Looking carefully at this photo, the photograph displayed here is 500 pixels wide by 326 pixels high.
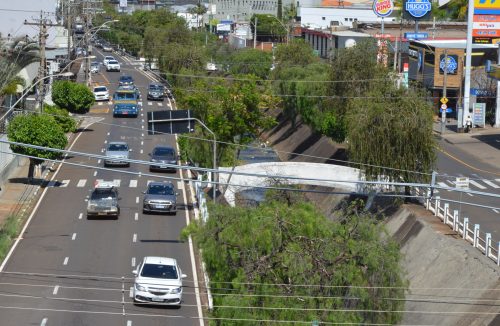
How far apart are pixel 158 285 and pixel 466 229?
12.1m

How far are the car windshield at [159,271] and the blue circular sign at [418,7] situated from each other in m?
54.8

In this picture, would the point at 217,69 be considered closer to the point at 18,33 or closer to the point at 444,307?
the point at 18,33

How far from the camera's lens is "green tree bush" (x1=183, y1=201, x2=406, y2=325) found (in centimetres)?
2706

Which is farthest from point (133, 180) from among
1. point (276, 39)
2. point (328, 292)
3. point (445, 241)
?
point (276, 39)

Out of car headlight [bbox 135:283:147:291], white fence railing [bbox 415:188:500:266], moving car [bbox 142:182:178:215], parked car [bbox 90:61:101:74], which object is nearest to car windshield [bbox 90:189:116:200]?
moving car [bbox 142:182:178:215]

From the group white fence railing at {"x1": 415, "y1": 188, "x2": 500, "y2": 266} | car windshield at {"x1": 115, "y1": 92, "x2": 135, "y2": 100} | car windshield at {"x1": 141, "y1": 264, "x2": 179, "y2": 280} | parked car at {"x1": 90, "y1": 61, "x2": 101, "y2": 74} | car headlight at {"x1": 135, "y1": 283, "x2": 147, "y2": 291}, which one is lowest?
car headlight at {"x1": 135, "y1": 283, "x2": 147, "y2": 291}

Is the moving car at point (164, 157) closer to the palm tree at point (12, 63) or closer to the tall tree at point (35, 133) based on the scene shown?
the tall tree at point (35, 133)

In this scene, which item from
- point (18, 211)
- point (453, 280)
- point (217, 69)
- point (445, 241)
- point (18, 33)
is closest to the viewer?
point (453, 280)

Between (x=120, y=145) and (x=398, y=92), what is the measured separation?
1789cm

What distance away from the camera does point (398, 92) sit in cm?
4906

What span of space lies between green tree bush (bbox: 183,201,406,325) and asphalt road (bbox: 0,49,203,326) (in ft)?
9.10

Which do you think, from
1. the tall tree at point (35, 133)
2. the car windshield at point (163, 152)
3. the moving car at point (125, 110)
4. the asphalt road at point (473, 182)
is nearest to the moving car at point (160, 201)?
the tall tree at point (35, 133)

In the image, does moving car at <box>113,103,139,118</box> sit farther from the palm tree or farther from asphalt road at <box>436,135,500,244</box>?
asphalt road at <box>436,135,500,244</box>

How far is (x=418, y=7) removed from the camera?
84625mm
